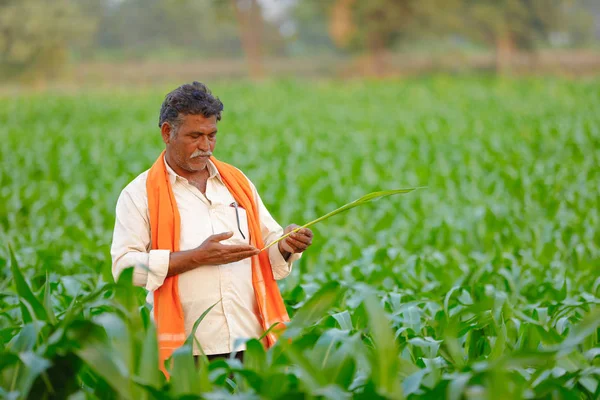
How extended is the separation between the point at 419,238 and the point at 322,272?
201 cm

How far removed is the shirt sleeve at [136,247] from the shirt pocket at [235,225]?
0.26 m

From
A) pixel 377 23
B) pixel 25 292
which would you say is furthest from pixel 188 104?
pixel 377 23

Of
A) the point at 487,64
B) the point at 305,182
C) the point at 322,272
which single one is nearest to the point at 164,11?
the point at 487,64

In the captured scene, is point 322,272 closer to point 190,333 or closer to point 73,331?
point 190,333

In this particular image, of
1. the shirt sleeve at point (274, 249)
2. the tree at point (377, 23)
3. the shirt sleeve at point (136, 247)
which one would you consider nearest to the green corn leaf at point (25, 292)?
the shirt sleeve at point (136, 247)

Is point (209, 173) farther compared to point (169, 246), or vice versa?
point (209, 173)

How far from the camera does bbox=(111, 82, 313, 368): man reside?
2.55 meters

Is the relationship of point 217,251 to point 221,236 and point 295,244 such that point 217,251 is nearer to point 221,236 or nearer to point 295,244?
point 221,236

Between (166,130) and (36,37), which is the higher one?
(36,37)

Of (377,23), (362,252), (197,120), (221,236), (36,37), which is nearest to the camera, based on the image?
(221,236)

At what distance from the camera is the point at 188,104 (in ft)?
8.38

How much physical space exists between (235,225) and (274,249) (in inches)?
6.5

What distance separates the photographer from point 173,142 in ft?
8.59

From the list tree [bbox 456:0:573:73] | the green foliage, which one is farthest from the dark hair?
tree [bbox 456:0:573:73]
